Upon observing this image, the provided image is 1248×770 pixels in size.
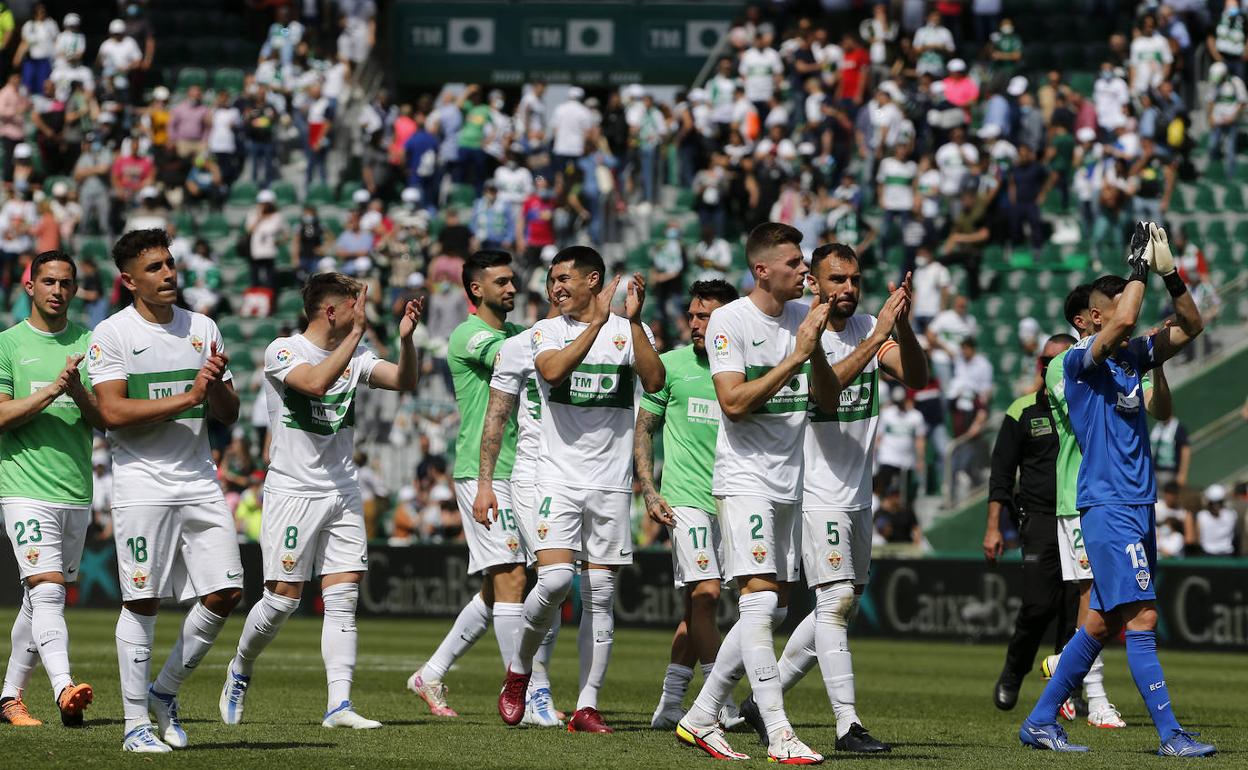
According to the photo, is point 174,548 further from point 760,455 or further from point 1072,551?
point 1072,551

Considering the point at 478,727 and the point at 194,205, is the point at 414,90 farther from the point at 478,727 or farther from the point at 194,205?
the point at 478,727

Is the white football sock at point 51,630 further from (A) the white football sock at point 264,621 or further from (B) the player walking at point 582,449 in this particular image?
(B) the player walking at point 582,449

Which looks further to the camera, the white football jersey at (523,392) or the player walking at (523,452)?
the white football jersey at (523,392)

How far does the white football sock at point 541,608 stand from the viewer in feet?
36.6

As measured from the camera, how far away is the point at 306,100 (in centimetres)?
3394

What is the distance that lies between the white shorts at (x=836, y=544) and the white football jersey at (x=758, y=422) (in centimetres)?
37

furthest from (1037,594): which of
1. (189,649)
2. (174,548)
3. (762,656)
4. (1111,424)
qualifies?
(174,548)

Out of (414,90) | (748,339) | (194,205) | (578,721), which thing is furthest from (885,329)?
(414,90)

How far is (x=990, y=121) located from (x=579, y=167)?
6.40 metres

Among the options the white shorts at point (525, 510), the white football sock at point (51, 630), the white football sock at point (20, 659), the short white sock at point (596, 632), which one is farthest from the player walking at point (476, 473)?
the white football sock at point (51, 630)

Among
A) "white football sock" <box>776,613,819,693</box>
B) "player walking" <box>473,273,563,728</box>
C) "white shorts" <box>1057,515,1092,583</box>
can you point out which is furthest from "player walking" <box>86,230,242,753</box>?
"white shorts" <box>1057,515,1092,583</box>

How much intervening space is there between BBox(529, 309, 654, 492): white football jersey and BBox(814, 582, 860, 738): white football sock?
5.25 ft

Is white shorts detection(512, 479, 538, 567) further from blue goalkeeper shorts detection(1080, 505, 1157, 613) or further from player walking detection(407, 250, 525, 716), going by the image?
blue goalkeeper shorts detection(1080, 505, 1157, 613)

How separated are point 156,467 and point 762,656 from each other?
10.4ft
